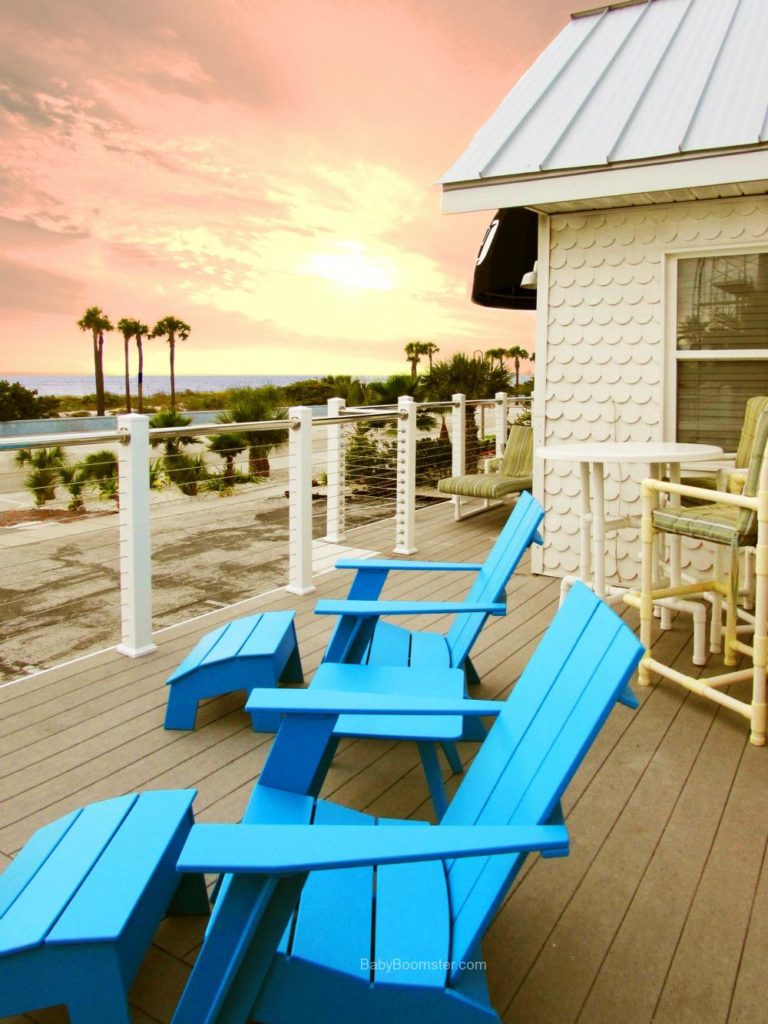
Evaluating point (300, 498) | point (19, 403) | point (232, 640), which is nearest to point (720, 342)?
point (300, 498)

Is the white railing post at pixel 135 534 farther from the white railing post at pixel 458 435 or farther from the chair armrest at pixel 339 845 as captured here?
the white railing post at pixel 458 435

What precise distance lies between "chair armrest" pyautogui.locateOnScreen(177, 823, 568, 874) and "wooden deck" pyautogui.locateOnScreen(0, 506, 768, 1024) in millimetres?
701

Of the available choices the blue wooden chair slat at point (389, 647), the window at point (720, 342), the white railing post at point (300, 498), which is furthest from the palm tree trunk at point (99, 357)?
the blue wooden chair slat at point (389, 647)

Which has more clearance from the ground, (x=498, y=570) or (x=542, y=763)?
(x=498, y=570)

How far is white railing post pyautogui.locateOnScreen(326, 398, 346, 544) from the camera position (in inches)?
268

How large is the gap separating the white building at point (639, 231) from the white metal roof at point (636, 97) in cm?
1

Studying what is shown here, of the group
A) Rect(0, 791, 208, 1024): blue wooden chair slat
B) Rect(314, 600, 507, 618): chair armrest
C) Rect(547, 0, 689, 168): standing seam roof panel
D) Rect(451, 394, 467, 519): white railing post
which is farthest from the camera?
Rect(451, 394, 467, 519): white railing post

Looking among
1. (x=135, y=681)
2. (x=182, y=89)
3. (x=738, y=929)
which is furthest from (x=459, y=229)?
(x=738, y=929)

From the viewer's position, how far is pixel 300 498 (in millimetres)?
5059

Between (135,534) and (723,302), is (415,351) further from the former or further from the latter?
(135,534)

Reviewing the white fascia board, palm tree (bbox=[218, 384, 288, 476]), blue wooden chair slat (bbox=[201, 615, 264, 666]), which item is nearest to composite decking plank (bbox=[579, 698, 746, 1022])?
blue wooden chair slat (bbox=[201, 615, 264, 666])

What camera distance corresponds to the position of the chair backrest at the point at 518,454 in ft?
25.2

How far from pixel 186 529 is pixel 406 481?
319cm

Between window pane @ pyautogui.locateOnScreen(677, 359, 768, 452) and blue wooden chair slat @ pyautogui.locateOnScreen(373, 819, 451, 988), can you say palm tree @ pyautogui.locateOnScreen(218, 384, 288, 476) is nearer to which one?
window pane @ pyautogui.locateOnScreen(677, 359, 768, 452)
